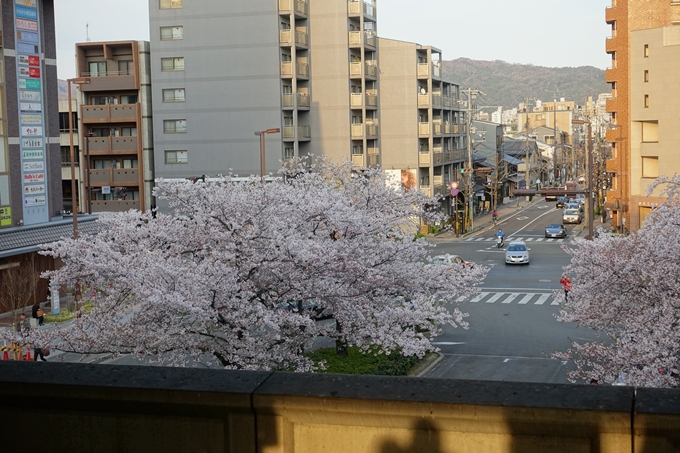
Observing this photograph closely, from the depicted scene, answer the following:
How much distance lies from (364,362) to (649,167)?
35.8m

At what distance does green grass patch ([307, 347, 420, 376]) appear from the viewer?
75.7 ft

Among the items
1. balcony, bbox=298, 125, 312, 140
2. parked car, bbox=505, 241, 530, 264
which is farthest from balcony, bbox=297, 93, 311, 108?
parked car, bbox=505, 241, 530, 264

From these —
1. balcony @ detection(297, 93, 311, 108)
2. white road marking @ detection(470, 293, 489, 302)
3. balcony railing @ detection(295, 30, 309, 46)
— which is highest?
balcony railing @ detection(295, 30, 309, 46)

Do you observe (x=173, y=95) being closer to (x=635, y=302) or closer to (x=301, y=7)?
(x=301, y=7)

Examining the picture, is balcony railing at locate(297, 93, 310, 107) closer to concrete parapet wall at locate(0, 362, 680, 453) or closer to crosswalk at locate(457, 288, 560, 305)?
crosswalk at locate(457, 288, 560, 305)

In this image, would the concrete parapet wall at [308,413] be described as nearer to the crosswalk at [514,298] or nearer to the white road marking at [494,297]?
the crosswalk at [514,298]

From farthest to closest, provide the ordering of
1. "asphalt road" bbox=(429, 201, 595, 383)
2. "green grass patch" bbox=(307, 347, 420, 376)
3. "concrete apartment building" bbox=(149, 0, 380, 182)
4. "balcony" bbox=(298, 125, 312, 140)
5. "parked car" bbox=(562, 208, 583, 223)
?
"parked car" bbox=(562, 208, 583, 223) → "balcony" bbox=(298, 125, 312, 140) → "concrete apartment building" bbox=(149, 0, 380, 182) → "asphalt road" bbox=(429, 201, 595, 383) → "green grass patch" bbox=(307, 347, 420, 376)

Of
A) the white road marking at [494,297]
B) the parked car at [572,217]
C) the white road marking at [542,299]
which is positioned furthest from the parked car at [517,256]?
the parked car at [572,217]

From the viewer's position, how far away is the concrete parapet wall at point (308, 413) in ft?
11.6

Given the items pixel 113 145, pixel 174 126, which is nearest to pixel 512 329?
pixel 174 126

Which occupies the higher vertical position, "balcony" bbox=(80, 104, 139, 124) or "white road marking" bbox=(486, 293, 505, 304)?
"balcony" bbox=(80, 104, 139, 124)

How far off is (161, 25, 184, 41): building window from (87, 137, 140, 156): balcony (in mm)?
7779

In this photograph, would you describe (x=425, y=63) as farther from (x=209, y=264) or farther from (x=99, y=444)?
(x=99, y=444)

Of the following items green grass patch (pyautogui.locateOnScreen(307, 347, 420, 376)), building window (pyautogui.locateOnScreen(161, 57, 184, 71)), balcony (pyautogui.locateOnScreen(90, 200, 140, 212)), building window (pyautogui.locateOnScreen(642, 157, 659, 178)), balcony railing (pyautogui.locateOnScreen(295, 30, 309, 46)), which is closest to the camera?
green grass patch (pyautogui.locateOnScreen(307, 347, 420, 376))
